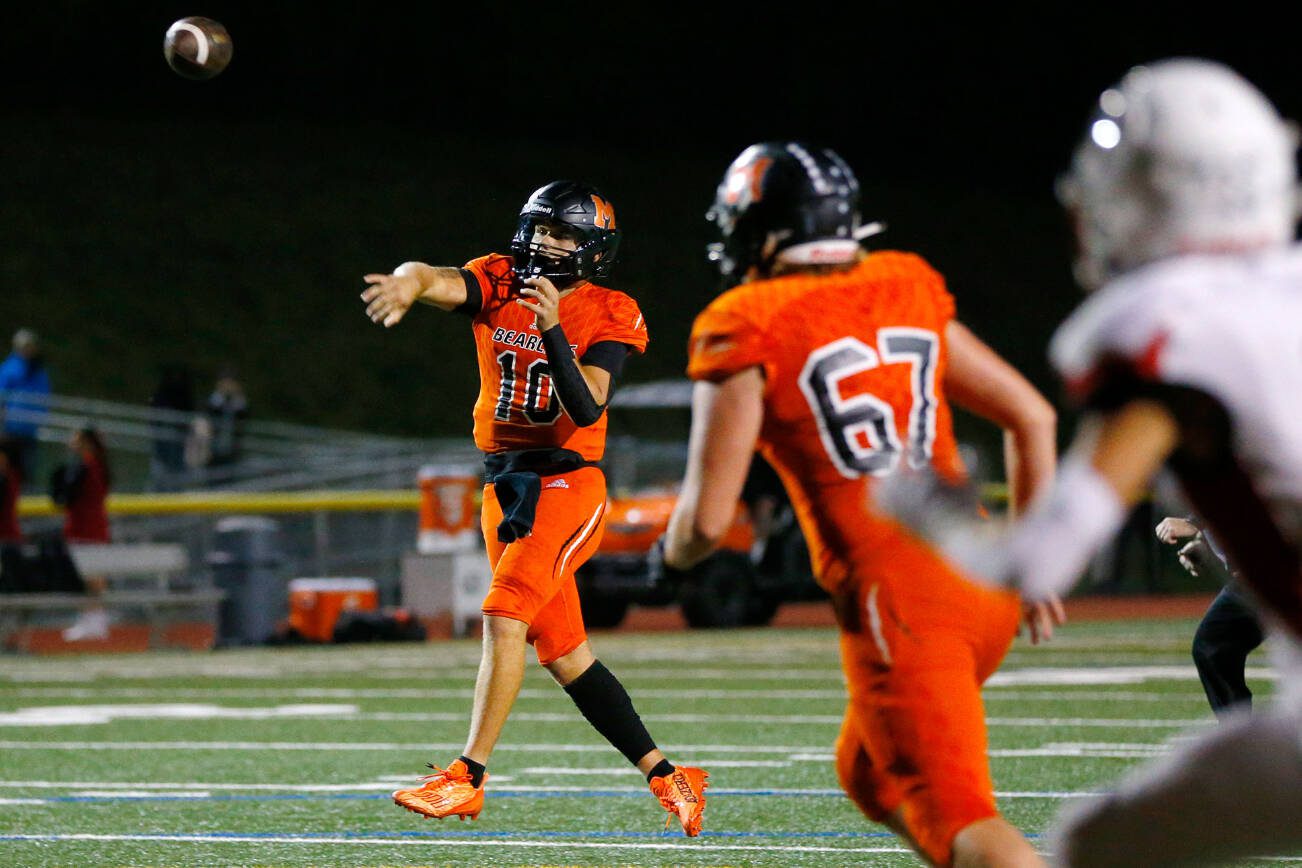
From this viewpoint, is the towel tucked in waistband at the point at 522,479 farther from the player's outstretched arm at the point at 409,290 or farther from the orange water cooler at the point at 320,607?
the orange water cooler at the point at 320,607

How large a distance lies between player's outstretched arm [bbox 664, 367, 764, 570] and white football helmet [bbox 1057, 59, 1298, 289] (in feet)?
3.06

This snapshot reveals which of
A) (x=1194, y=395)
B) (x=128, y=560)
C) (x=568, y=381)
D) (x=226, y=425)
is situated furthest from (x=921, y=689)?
(x=226, y=425)

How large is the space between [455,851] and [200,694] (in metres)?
6.50

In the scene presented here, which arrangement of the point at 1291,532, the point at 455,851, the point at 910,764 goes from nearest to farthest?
the point at 1291,532 < the point at 910,764 < the point at 455,851

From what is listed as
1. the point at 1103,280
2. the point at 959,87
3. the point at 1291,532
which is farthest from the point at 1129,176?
the point at 959,87

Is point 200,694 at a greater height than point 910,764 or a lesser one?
lesser

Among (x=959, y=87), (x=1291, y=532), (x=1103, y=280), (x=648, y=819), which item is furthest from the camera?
(x=959, y=87)

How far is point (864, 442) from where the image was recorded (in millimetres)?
3895

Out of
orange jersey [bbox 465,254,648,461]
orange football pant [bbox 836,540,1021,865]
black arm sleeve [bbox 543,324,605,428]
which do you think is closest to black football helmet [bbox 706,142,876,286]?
orange football pant [bbox 836,540,1021,865]

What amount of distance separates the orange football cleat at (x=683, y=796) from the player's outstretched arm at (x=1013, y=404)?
2582 mm

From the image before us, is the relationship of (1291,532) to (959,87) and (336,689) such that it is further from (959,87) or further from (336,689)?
(959,87)

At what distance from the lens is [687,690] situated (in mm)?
12234

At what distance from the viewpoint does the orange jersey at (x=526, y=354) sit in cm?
658

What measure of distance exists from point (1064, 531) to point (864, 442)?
1034mm
